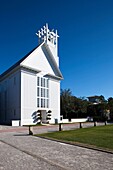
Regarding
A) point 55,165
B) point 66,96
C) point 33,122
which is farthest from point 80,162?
point 66,96

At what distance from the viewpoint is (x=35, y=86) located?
31.9 metres

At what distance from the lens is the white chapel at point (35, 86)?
98.5 ft

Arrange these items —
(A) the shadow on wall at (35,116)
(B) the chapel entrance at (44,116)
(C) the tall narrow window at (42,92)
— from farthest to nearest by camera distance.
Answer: (B) the chapel entrance at (44,116) < (C) the tall narrow window at (42,92) < (A) the shadow on wall at (35,116)

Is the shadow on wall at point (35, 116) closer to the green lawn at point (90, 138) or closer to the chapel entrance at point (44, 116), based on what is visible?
the chapel entrance at point (44, 116)

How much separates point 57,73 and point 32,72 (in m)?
7.11

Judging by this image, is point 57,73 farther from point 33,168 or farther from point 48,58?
point 33,168

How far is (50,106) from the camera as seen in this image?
114 feet

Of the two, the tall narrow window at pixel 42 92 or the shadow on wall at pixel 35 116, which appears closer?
the shadow on wall at pixel 35 116

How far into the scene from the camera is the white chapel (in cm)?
3003

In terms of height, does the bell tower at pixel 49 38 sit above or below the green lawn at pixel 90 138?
above

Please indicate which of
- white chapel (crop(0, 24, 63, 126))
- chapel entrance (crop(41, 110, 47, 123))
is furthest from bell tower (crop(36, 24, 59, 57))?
chapel entrance (crop(41, 110, 47, 123))

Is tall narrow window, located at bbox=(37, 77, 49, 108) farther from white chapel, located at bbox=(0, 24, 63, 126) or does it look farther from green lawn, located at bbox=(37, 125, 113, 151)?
green lawn, located at bbox=(37, 125, 113, 151)

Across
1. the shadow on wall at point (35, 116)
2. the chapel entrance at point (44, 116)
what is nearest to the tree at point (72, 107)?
the chapel entrance at point (44, 116)

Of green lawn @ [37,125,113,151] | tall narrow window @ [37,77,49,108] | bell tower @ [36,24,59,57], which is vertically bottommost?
green lawn @ [37,125,113,151]
